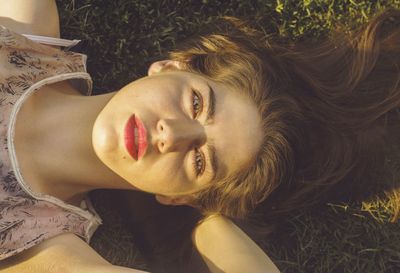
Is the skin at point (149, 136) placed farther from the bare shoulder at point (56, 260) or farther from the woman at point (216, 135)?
the bare shoulder at point (56, 260)

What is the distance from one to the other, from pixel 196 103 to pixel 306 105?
2.39 ft

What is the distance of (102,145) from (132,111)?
195mm

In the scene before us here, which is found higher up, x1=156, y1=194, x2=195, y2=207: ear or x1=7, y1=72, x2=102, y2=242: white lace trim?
x1=7, y1=72, x2=102, y2=242: white lace trim

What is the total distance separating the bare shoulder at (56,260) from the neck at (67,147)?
0.98ft

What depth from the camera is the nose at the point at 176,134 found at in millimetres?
2602

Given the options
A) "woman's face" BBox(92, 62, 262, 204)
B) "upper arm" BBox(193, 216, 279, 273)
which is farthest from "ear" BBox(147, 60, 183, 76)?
"upper arm" BBox(193, 216, 279, 273)

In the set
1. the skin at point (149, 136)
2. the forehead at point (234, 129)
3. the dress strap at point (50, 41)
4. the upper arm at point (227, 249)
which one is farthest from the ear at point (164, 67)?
the upper arm at point (227, 249)

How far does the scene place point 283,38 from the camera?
12.1ft

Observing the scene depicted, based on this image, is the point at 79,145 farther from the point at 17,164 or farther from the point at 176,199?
the point at 176,199

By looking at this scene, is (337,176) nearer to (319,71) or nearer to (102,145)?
(319,71)

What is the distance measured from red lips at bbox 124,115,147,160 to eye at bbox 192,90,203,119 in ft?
0.79

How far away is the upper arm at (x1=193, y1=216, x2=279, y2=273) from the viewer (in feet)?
10.2

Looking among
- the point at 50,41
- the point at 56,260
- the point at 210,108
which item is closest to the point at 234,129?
the point at 210,108

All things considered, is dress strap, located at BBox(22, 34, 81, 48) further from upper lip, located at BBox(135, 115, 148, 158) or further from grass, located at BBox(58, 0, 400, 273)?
upper lip, located at BBox(135, 115, 148, 158)
